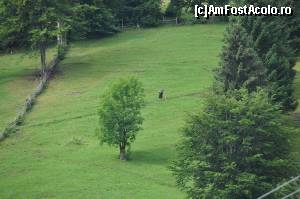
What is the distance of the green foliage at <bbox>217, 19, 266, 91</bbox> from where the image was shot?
46.8 m

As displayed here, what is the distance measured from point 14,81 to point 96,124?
17.9 m

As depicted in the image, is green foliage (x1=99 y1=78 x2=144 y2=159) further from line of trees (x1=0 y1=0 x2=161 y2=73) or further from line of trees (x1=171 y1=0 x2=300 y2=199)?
line of trees (x1=0 y1=0 x2=161 y2=73)

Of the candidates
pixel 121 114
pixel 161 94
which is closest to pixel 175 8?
pixel 161 94

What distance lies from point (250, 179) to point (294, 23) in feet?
89.2

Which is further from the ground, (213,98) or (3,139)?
(213,98)

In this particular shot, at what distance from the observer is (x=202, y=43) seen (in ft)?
271

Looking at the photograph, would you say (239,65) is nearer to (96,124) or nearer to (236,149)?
(236,149)

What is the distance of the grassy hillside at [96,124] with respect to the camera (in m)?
45.8

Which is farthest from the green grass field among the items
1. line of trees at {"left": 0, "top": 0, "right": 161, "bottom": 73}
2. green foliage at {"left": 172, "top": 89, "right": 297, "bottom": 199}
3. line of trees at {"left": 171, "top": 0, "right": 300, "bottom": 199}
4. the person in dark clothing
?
green foliage at {"left": 172, "top": 89, "right": 297, "bottom": 199}

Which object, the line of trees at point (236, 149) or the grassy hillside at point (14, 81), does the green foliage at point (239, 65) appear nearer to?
the line of trees at point (236, 149)

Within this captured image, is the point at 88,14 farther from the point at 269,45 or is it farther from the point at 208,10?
the point at 269,45

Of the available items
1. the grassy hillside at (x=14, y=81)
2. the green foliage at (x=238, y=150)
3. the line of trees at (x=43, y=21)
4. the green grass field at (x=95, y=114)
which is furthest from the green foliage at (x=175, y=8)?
the green foliage at (x=238, y=150)

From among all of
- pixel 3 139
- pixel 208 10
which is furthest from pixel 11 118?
pixel 208 10

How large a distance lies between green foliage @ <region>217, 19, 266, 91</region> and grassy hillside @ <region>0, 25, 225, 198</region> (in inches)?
314
